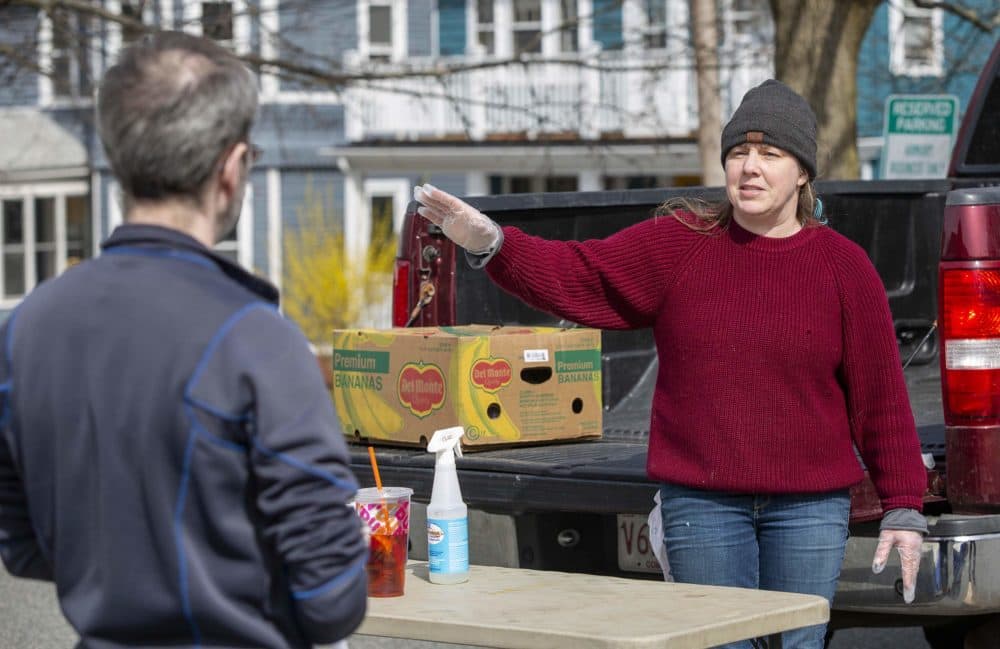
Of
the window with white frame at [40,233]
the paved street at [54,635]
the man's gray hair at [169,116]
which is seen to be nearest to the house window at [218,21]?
the paved street at [54,635]

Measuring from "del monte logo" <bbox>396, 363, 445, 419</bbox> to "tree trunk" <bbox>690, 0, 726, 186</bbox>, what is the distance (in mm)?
7972

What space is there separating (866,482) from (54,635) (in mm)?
3972

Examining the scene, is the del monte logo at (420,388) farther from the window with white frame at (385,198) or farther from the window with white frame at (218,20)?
the window with white frame at (385,198)

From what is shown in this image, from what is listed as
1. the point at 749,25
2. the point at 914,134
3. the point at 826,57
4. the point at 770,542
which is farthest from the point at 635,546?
the point at 749,25

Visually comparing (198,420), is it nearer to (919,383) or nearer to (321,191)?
(919,383)

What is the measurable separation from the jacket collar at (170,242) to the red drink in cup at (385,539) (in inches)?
41.3

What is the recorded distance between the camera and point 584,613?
10.3ft

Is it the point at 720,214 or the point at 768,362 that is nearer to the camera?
the point at 768,362

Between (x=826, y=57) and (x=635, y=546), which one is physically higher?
(x=826, y=57)

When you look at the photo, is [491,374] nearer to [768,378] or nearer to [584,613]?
[768,378]

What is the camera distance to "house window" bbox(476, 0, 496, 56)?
26.3m

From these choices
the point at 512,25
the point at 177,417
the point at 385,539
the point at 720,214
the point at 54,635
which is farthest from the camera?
the point at 512,25

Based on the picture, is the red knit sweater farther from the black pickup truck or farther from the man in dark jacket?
the man in dark jacket

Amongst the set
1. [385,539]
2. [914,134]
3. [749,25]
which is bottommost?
[385,539]
